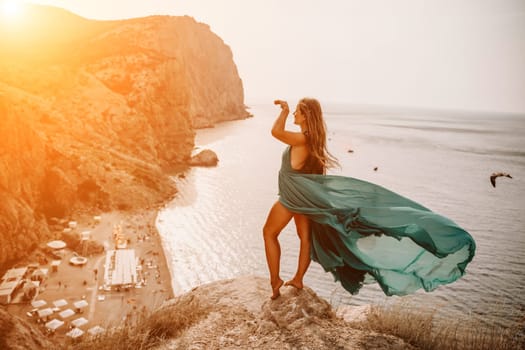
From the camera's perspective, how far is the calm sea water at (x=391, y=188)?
22.7 metres

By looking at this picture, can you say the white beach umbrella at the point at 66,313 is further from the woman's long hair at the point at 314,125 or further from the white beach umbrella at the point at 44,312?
the woman's long hair at the point at 314,125

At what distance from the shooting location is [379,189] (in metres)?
4.62

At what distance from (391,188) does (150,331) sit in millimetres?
47949

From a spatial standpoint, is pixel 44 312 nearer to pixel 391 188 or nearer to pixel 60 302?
pixel 60 302

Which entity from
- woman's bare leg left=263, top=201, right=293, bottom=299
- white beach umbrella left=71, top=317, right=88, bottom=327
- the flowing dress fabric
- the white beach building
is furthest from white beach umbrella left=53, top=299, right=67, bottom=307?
the flowing dress fabric

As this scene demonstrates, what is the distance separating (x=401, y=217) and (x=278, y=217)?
59.7 inches

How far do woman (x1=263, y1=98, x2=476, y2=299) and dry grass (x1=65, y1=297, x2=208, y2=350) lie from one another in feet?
5.09

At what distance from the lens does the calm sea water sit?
22734 mm

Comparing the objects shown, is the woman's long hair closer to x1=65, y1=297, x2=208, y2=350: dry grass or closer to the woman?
the woman

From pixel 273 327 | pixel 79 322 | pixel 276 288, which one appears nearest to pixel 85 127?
pixel 79 322

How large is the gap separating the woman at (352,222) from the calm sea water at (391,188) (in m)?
2.32

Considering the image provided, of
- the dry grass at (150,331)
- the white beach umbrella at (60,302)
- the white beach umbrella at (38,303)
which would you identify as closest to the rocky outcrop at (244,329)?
the dry grass at (150,331)

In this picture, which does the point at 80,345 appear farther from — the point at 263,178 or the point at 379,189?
the point at 263,178

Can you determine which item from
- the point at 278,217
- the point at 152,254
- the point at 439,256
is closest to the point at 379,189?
the point at 439,256
